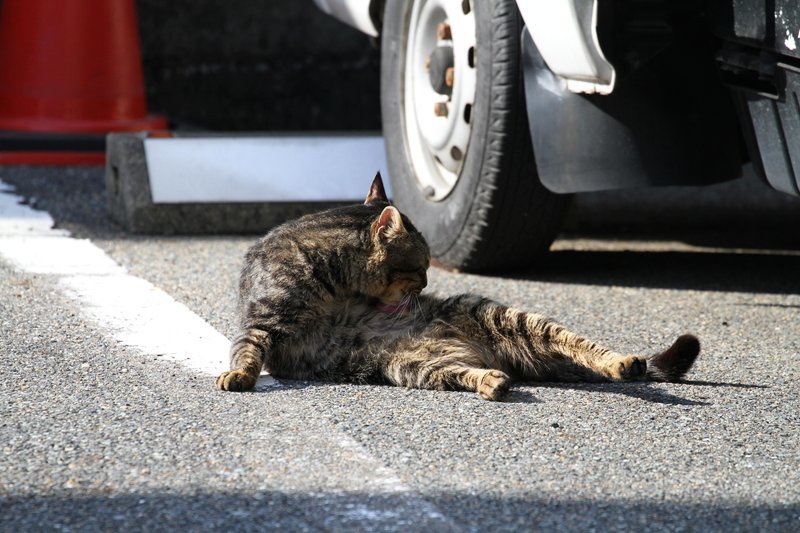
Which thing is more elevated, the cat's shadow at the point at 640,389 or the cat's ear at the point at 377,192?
the cat's ear at the point at 377,192

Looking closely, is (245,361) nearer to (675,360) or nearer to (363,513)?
(363,513)

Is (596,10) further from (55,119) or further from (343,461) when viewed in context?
(55,119)

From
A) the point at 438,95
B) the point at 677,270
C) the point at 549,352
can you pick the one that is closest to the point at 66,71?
the point at 438,95

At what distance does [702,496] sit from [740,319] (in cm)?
176

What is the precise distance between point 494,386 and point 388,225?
71cm

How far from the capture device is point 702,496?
7.96 feet

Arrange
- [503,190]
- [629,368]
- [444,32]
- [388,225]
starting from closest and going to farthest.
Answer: [629,368] → [388,225] → [503,190] → [444,32]

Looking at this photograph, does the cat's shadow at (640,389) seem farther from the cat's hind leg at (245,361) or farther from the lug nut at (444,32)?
the lug nut at (444,32)

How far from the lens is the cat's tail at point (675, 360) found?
3.25m

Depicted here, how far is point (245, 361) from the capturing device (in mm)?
3117

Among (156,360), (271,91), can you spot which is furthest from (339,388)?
(271,91)

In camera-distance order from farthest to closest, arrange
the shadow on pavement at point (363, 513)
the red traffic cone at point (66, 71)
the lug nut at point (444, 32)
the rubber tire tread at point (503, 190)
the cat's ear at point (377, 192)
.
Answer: the red traffic cone at point (66, 71), the lug nut at point (444, 32), the rubber tire tread at point (503, 190), the cat's ear at point (377, 192), the shadow on pavement at point (363, 513)

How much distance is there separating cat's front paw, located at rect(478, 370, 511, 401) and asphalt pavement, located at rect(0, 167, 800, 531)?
36 millimetres

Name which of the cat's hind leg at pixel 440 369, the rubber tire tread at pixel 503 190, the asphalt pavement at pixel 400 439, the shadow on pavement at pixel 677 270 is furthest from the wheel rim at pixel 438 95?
the cat's hind leg at pixel 440 369
